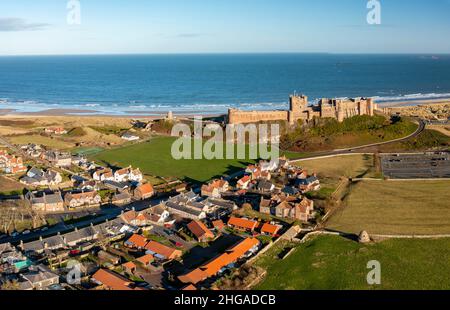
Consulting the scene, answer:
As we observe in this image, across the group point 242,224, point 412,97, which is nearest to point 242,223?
point 242,224

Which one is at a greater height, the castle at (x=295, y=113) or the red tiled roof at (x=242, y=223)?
Result: the castle at (x=295, y=113)

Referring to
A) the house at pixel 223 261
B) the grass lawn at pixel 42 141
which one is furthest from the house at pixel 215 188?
the grass lawn at pixel 42 141

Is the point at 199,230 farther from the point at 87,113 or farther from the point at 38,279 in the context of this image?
the point at 87,113

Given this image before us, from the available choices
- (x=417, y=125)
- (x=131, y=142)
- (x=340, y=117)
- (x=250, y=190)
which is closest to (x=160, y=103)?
(x=131, y=142)

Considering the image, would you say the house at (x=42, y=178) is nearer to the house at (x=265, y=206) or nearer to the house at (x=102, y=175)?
the house at (x=102, y=175)

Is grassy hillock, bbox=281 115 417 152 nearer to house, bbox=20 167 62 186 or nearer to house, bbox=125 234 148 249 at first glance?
house, bbox=20 167 62 186
